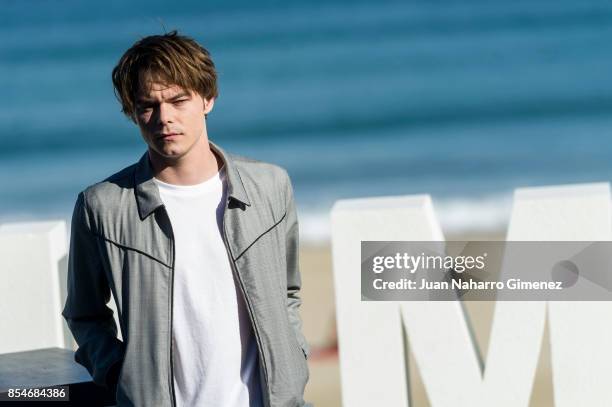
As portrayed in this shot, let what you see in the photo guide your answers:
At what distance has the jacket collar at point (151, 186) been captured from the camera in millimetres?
3158

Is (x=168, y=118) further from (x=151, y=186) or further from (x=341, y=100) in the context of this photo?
(x=341, y=100)

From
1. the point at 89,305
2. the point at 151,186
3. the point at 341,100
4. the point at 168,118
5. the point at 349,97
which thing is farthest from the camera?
the point at 349,97

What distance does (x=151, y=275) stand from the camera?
313cm

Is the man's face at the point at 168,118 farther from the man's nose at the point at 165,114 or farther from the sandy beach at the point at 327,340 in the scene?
the sandy beach at the point at 327,340

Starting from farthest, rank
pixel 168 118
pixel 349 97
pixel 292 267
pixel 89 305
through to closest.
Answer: pixel 349 97
pixel 292 267
pixel 89 305
pixel 168 118

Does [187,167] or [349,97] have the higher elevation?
[349,97]

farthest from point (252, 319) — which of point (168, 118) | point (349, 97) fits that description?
point (349, 97)

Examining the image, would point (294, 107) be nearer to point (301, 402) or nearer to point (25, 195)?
point (25, 195)

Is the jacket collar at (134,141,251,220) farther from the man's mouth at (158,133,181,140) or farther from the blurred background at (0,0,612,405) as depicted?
the blurred background at (0,0,612,405)

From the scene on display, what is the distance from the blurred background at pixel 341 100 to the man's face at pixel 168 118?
18.4ft

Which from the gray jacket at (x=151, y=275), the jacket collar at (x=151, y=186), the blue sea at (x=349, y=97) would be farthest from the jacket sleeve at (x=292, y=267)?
the blue sea at (x=349, y=97)

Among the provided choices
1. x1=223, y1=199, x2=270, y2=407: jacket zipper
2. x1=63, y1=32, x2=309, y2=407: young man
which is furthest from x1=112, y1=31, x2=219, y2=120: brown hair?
x1=223, y1=199, x2=270, y2=407: jacket zipper

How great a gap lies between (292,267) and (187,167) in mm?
559

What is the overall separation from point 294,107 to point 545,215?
19393 mm
